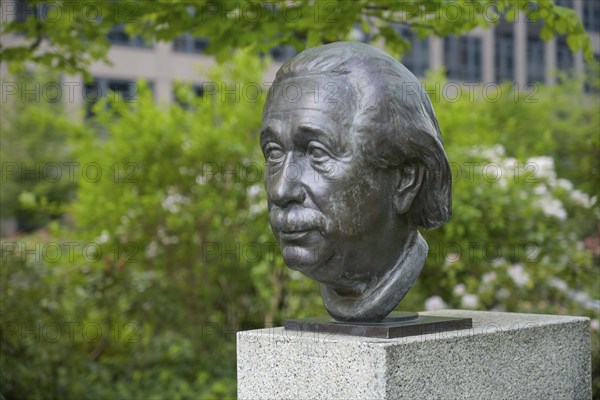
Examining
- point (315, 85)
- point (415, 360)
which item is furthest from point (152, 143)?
point (415, 360)

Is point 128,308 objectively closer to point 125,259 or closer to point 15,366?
point 125,259

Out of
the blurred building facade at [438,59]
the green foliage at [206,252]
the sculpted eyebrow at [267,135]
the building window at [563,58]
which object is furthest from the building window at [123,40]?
the sculpted eyebrow at [267,135]

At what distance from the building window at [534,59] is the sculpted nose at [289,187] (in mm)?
28189

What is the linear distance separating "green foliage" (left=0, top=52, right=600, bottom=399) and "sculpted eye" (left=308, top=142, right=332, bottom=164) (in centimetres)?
375

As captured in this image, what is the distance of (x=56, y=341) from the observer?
739cm

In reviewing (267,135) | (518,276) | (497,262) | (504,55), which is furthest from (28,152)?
(267,135)

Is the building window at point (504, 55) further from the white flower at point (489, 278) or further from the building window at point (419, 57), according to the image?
the white flower at point (489, 278)

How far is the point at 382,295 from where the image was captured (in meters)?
4.20

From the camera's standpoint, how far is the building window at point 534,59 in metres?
30.6

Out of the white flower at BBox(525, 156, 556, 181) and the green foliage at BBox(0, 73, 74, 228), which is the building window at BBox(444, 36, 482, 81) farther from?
the white flower at BBox(525, 156, 556, 181)

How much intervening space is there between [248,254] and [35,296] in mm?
2066

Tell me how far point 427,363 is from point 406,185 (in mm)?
903

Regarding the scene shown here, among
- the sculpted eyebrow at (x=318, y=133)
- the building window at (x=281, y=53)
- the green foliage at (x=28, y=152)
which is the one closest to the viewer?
the sculpted eyebrow at (x=318, y=133)

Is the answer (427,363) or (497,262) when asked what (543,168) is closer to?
(497,262)
